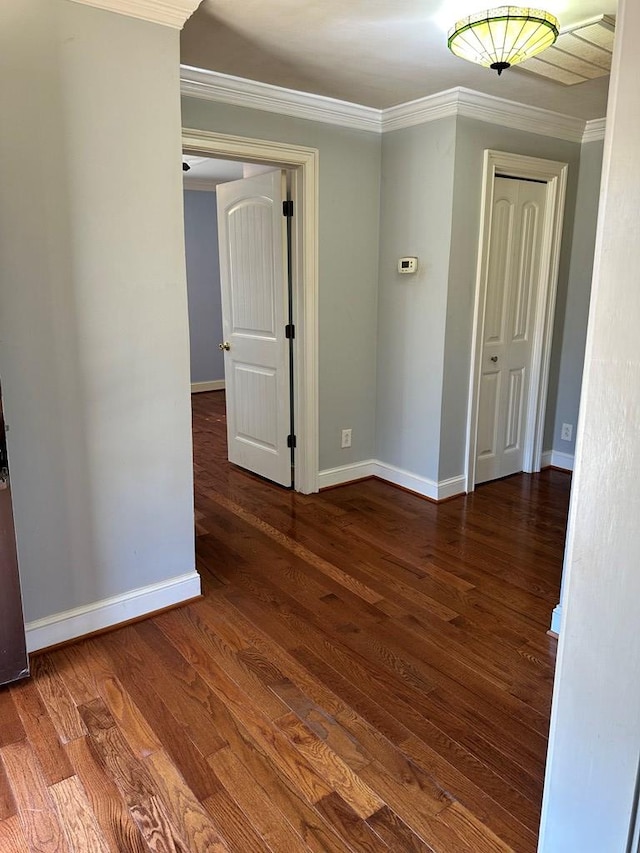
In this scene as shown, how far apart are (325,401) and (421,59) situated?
6.47ft

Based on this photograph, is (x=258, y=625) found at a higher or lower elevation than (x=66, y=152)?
lower

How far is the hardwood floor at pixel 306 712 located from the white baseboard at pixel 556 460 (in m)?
1.33

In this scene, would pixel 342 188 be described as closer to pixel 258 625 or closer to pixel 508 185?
pixel 508 185

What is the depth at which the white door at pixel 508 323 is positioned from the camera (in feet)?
12.4

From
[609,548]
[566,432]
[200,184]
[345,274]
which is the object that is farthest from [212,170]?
[609,548]

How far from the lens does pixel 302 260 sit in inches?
142

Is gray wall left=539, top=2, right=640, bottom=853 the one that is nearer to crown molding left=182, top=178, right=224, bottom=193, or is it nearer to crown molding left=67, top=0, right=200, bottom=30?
crown molding left=67, top=0, right=200, bottom=30

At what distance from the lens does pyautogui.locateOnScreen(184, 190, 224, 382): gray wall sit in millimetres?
7102

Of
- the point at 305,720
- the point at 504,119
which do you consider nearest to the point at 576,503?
the point at 305,720

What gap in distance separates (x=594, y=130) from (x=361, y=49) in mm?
2062

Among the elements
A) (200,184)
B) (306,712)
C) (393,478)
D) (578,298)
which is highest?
(200,184)

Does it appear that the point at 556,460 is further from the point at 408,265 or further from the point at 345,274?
the point at 345,274

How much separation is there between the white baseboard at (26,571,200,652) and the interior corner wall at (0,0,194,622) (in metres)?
0.04

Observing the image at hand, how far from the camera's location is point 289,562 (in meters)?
3.03
